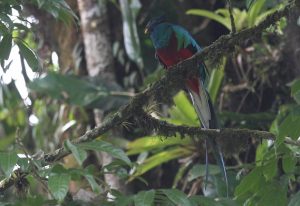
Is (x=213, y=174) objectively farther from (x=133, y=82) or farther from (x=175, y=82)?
(x=133, y=82)

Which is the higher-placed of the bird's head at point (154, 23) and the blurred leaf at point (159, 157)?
the bird's head at point (154, 23)

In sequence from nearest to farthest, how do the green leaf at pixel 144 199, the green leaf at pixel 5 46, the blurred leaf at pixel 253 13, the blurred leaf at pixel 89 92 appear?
the green leaf at pixel 144 199, the green leaf at pixel 5 46, the blurred leaf at pixel 253 13, the blurred leaf at pixel 89 92

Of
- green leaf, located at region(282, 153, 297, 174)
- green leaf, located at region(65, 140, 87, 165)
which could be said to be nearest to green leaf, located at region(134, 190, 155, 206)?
green leaf, located at region(65, 140, 87, 165)

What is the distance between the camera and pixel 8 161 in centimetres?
183

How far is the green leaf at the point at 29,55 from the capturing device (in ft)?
7.46

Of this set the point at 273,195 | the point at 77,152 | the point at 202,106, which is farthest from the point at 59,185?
the point at 202,106

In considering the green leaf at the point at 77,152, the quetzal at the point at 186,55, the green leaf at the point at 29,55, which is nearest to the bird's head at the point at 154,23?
the quetzal at the point at 186,55

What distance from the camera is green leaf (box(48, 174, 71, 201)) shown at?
1.78m

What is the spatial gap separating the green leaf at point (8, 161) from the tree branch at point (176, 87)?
1.24 feet

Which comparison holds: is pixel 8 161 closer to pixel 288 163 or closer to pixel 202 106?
pixel 288 163

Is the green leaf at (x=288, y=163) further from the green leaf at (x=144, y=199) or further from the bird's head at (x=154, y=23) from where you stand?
the bird's head at (x=154, y=23)

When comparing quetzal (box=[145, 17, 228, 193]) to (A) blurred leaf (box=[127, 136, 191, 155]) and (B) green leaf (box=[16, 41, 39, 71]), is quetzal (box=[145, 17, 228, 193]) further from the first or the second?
(B) green leaf (box=[16, 41, 39, 71])

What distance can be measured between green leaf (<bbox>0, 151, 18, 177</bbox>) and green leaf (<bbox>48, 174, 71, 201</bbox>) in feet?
0.38

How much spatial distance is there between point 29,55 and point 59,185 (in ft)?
2.09
